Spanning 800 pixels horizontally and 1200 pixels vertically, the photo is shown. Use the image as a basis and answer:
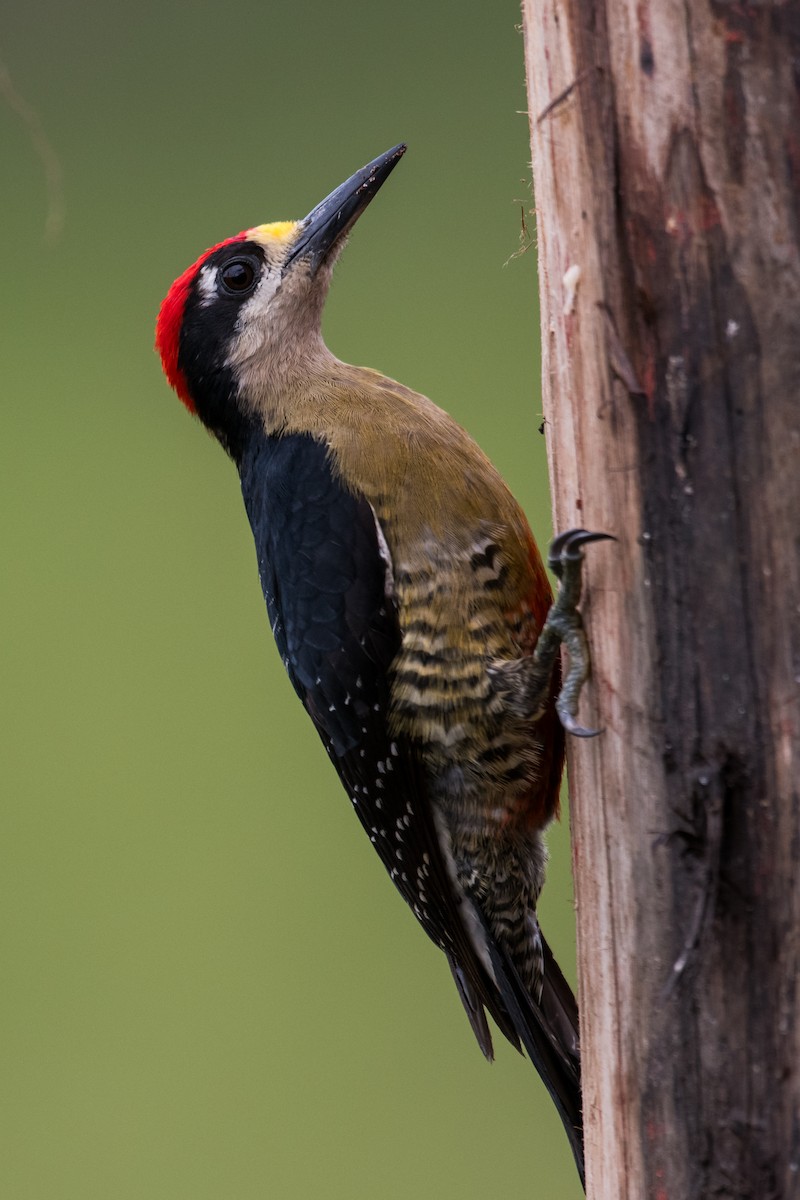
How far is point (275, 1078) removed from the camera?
4465mm

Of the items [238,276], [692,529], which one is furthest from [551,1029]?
[238,276]

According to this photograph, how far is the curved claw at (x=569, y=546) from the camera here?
1.72 metres

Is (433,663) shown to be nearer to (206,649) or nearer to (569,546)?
(569,546)

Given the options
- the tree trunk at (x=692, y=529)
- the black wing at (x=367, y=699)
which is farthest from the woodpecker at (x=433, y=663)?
the tree trunk at (x=692, y=529)

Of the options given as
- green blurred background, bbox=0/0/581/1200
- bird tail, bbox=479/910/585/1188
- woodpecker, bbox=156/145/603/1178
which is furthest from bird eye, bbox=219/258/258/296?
green blurred background, bbox=0/0/581/1200

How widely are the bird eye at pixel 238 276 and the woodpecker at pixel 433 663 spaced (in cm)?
36

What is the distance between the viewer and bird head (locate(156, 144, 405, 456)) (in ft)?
9.36

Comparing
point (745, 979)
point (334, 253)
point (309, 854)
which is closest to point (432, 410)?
point (334, 253)

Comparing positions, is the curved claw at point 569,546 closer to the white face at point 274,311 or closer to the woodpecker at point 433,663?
the woodpecker at point 433,663

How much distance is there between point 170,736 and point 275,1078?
1.19m

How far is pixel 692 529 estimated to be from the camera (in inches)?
60.6

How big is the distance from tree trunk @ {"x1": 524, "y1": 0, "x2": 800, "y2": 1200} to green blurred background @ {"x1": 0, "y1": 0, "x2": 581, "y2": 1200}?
246cm

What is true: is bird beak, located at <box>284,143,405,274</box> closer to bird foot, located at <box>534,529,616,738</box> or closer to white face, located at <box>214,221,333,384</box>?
white face, located at <box>214,221,333,384</box>

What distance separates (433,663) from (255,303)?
39.8 inches
